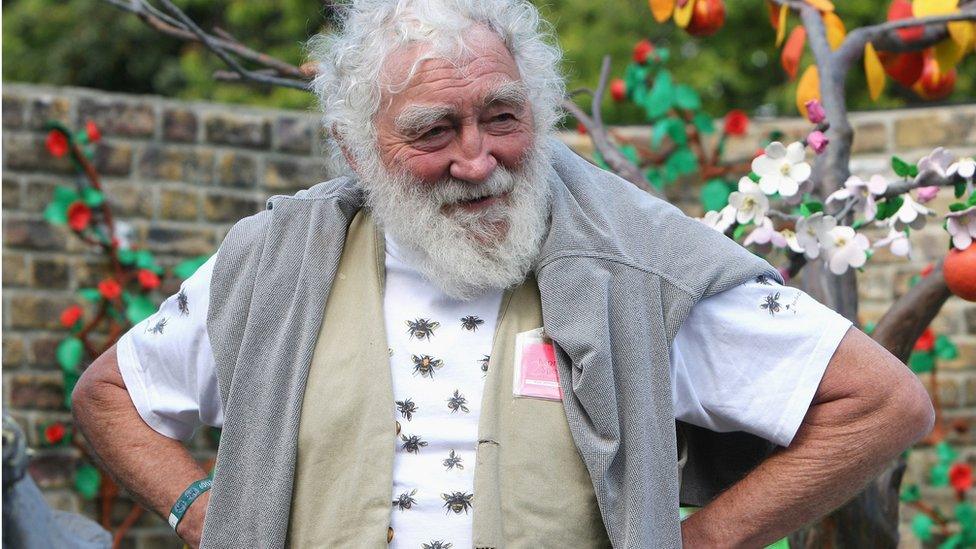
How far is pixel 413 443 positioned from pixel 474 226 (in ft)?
1.33

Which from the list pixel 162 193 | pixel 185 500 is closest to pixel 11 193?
pixel 162 193

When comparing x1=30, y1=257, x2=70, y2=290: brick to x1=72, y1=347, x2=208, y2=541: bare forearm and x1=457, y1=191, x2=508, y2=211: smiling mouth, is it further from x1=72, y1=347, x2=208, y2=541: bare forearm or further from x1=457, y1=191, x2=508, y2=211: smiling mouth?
x1=457, y1=191, x2=508, y2=211: smiling mouth

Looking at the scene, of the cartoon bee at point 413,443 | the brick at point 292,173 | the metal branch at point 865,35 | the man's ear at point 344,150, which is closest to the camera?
the cartoon bee at point 413,443

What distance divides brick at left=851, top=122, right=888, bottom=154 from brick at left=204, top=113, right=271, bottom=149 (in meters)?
2.37

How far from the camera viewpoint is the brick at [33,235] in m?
4.46

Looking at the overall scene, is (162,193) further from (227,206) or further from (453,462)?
(453,462)

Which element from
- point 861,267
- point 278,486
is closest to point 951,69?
point 861,267

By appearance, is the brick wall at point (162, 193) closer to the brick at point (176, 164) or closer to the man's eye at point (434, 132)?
the brick at point (176, 164)

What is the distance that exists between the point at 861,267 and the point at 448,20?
1.14 metres

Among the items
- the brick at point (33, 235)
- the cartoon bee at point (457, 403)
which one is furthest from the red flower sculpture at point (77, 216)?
the cartoon bee at point (457, 403)

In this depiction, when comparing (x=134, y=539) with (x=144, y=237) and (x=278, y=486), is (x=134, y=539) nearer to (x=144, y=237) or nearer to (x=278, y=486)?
(x=144, y=237)

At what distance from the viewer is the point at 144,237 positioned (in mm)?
4734

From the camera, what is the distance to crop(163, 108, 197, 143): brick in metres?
4.75

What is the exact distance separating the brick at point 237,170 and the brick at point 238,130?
5 centimetres
